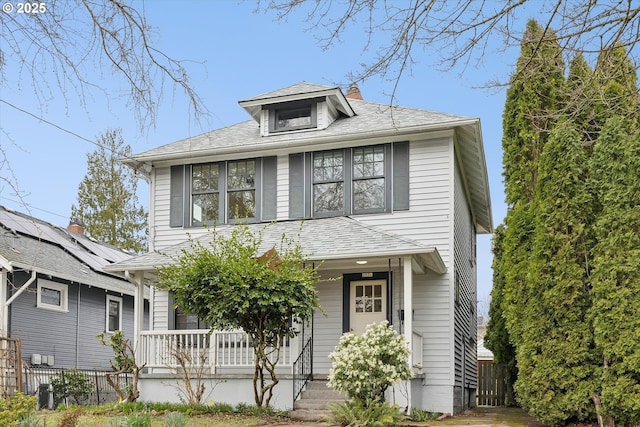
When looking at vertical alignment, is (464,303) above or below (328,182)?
below

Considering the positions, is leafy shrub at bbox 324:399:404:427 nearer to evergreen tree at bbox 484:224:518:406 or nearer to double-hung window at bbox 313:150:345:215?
double-hung window at bbox 313:150:345:215

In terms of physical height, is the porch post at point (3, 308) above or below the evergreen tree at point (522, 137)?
below

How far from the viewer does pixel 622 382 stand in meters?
10.2

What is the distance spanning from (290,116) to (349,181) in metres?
2.31

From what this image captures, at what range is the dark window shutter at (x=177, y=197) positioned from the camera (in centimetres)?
1545

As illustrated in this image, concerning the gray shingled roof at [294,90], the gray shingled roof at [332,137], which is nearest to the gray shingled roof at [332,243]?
the gray shingled roof at [332,137]

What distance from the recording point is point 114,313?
21078mm

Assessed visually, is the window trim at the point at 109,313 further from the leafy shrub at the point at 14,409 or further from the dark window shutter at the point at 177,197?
the leafy shrub at the point at 14,409

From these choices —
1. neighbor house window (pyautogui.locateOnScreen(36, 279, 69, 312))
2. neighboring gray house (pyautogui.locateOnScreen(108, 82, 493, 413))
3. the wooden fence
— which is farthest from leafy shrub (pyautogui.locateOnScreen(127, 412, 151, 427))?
the wooden fence

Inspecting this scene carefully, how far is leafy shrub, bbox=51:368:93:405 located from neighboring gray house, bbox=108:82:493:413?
2.22m

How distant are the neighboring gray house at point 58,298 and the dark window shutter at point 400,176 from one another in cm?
594

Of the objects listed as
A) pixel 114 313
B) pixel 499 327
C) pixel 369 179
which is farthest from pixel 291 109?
pixel 114 313

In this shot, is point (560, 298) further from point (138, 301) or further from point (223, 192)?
point (138, 301)

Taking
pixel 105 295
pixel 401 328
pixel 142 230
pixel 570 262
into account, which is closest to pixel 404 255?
pixel 401 328
